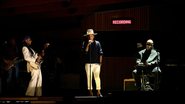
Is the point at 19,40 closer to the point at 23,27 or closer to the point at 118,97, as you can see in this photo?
the point at 23,27

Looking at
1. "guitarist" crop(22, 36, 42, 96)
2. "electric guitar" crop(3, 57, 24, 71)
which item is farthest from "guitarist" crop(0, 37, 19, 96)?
"guitarist" crop(22, 36, 42, 96)

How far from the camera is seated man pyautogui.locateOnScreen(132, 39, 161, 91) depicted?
478 inches

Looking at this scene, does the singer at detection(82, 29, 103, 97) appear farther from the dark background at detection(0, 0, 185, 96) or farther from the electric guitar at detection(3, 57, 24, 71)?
the dark background at detection(0, 0, 185, 96)

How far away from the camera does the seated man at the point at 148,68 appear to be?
12.1 m

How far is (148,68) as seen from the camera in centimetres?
1220

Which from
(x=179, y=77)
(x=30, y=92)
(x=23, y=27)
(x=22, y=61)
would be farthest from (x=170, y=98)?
(x=23, y=27)

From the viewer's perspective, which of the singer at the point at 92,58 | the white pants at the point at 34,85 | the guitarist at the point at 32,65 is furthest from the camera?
the singer at the point at 92,58

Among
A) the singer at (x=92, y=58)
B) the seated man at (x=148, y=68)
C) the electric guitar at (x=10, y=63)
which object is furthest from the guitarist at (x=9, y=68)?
the seated man at (x=148, y=68)

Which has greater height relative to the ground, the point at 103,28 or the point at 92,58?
the point at 103,28

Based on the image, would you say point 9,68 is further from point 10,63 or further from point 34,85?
point 34,85

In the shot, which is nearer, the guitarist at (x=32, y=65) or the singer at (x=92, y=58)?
the guitarist at (x=32, y=65)

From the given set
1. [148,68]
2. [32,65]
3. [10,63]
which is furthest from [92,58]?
[10,63]

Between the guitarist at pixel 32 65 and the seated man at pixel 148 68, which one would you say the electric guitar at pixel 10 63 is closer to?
the guitarist at pixel 32 65

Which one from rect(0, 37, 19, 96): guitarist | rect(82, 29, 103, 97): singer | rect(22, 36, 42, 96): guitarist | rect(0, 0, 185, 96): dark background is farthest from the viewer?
rect(0, 0, 185, 96): dark background
